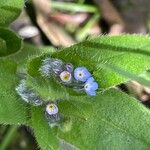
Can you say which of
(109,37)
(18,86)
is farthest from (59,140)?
(109,37)

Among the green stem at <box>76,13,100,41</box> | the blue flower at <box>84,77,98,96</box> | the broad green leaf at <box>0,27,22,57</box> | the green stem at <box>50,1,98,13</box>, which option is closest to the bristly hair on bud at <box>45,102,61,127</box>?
the blue flower at <box>84,77,98,96</box>

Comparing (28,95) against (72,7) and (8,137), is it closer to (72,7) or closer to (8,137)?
(8,137)

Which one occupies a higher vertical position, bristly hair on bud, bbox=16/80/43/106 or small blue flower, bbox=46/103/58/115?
bristly hair on bud, bbox=16/80/43/106

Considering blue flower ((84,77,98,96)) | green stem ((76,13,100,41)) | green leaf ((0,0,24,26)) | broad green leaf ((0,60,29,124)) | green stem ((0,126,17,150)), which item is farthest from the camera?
green stem ((76,13,100,41))

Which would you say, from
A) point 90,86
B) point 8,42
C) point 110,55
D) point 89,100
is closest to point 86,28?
point 8,42

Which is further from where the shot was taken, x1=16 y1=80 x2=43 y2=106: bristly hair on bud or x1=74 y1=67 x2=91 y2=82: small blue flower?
x1=16 y1=80 x2=43 y2=106: bristly hair on bud

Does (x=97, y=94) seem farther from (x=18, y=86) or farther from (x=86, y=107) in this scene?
(x=18, y=86)

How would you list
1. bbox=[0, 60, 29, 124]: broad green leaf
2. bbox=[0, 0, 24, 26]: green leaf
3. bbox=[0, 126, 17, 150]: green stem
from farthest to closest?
bbox=[0, 126, 17, 150]: green stem < bbox=[0, 0, 24, 26]: green leaf < bbox=[0, 60, 29, 124]: broad green leaf

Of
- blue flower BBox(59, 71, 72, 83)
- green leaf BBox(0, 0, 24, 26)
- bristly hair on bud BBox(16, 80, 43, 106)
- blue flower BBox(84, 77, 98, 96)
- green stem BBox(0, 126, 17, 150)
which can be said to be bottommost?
green stem BBox(0, 126, 17, 150)

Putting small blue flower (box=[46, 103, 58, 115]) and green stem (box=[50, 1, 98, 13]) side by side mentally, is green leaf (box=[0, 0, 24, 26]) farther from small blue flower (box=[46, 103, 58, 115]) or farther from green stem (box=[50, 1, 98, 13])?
green stem (box=[50, 1, 98, 13])
